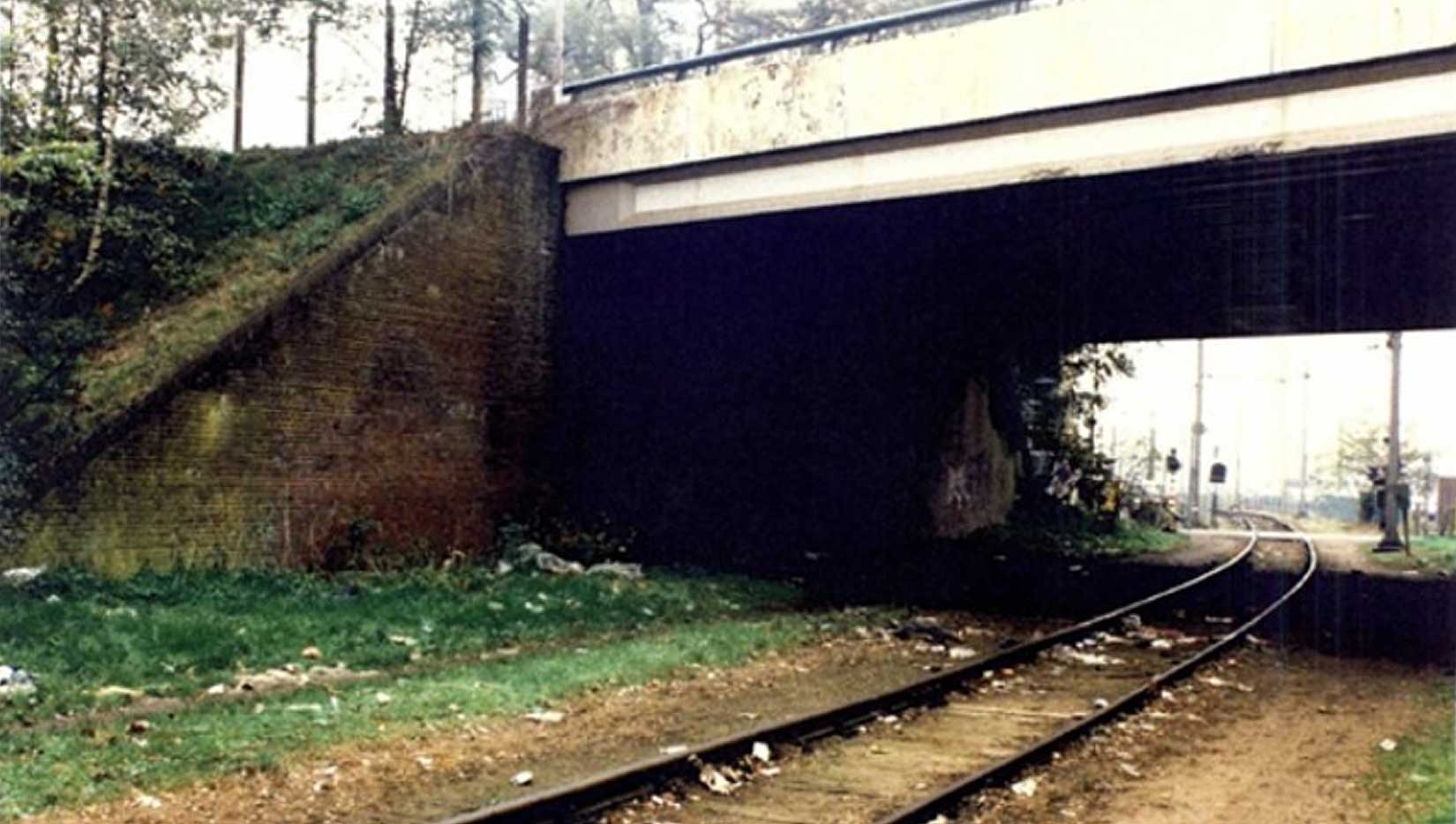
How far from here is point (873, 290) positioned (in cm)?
2175

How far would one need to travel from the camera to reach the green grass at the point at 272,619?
9859 mm

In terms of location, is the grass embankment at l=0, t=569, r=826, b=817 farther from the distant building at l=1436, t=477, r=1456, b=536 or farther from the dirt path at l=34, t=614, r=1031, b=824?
the distant building at l=1436, t=477, r=1456, b=536

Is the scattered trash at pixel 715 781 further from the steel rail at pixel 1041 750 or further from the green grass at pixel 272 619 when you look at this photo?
the green grass at pixel 272 619

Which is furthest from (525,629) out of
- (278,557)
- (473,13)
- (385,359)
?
(473,13)

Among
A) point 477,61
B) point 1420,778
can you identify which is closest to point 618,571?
point 477,61

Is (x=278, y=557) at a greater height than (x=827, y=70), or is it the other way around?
(x=827, y=70)

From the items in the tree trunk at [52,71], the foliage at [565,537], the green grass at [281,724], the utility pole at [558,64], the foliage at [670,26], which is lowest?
the green grass at [281,724]

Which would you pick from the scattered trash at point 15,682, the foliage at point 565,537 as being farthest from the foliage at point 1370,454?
the scattered trash at point 15,682

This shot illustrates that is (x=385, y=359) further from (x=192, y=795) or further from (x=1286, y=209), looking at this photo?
(x=1286, y=209)

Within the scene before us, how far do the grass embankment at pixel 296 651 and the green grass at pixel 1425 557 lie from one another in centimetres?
2043

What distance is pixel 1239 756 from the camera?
9.47 m

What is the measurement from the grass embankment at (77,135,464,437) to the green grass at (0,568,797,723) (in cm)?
212

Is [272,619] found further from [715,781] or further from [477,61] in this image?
[477,61]

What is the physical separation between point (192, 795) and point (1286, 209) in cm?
1422
